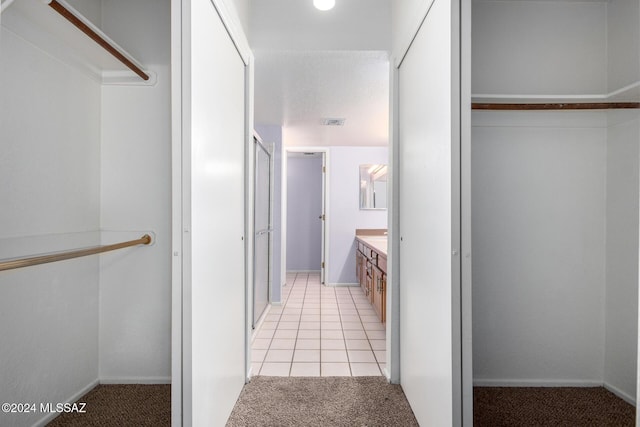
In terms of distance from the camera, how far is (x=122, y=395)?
6.19 ft

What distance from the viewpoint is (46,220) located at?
1586 mm

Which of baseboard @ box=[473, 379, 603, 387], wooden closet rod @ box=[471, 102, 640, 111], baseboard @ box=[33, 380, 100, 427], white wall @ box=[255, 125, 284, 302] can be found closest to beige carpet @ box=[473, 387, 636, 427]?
baseboard @ box=[473, 379, 603, 387]

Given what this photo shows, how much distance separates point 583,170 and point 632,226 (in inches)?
14.8

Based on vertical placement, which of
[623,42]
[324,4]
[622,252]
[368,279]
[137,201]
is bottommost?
[368,279]

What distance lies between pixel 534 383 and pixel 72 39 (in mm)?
3016

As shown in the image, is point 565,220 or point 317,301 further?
point 317,301

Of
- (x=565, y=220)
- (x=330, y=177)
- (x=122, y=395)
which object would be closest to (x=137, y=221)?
(x=122, y=395)

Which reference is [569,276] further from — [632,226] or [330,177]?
[330,177]

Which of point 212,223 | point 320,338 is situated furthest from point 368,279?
point 212,223

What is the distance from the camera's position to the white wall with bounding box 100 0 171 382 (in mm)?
1984

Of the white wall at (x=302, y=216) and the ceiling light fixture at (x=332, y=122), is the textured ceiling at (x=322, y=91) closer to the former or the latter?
the ceiling light fixture at (x=332, y=122)

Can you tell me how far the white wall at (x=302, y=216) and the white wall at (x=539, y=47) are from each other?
172 inches

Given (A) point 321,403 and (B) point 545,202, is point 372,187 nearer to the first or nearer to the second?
(B) point 545,202

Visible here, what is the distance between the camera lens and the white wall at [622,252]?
1.77 m
